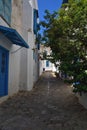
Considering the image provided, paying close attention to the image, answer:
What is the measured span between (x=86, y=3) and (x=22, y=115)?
453 centimetres

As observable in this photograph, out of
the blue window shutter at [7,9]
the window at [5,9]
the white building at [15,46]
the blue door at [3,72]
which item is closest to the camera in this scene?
the window at [5,9]

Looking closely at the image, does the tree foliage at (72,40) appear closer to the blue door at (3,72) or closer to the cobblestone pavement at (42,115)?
the cobblestone pavement at (42,115)

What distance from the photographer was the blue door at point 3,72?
11.5 meters

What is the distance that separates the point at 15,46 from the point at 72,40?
548 cm

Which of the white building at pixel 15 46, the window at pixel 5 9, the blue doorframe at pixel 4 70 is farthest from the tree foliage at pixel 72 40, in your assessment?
the blue doorframe at pixel 4 70

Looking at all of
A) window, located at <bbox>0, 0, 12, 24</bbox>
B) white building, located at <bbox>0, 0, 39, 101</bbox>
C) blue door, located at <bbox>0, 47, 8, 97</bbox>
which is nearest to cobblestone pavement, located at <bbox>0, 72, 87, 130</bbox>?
blue door, located at <bbox>0, 47, 8, 97</bbox>

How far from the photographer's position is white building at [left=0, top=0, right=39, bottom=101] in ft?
37.3

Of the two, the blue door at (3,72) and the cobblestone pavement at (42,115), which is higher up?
the blue door at (3,72)

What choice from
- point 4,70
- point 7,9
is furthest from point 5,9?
point 4,70

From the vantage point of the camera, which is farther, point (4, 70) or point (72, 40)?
point (4, 70)

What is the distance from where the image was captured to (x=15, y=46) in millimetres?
14336

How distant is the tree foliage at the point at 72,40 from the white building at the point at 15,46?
5.72 ft

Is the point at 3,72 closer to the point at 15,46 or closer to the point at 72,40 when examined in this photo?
the point at 15,46

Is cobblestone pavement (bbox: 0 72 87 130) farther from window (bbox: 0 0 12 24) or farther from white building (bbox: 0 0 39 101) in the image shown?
window (bbox: 0 0 12 24)
